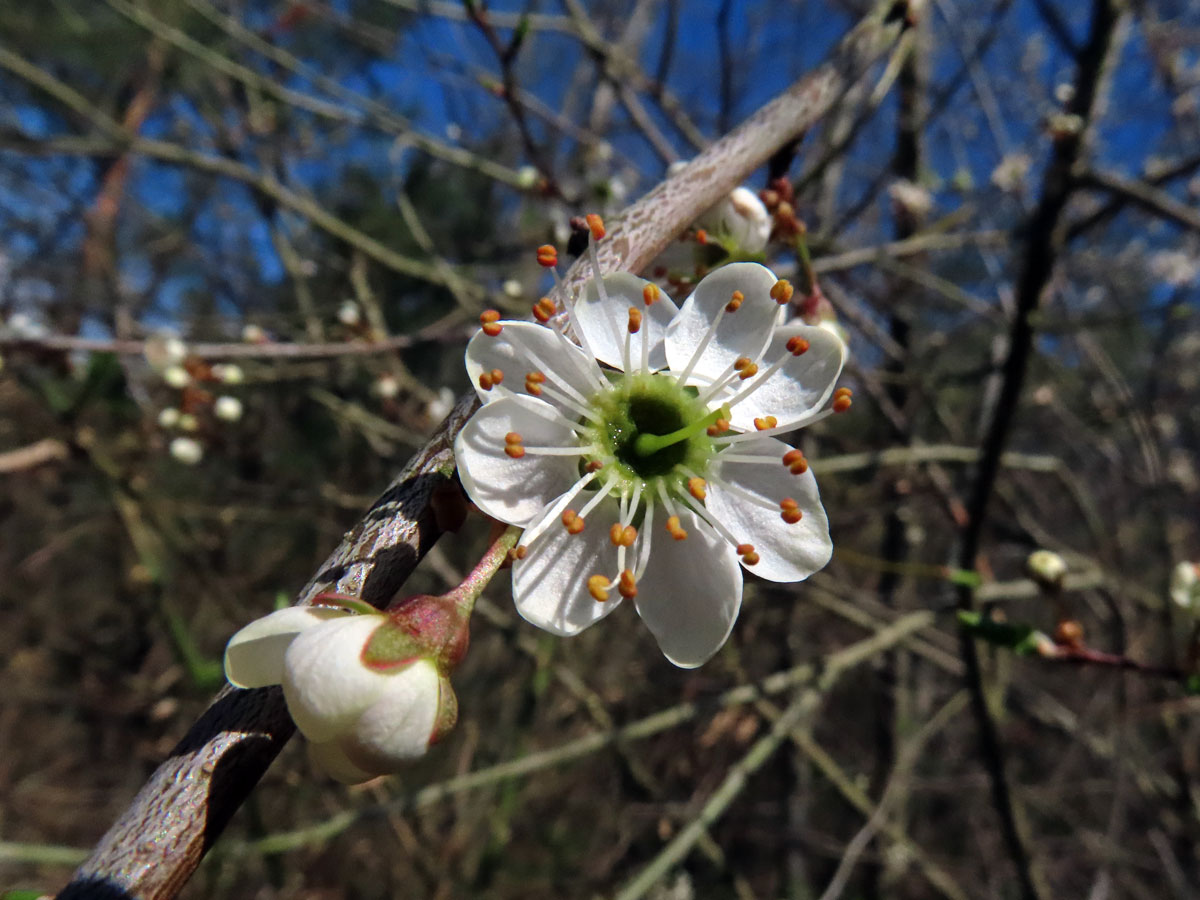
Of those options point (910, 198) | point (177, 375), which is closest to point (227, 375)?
point (177, 375)

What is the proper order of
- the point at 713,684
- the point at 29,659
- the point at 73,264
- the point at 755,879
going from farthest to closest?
the point at 73,264, the point at 29,659, the point at 755,879, the point at 713,684

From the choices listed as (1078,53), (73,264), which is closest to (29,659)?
(73,264)

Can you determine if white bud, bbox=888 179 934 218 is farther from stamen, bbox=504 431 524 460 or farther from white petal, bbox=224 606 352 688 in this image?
white petal, bbox=224 606 352 688

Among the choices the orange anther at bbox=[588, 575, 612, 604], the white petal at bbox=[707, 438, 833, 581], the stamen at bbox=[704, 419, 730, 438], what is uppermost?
the orange anther at bbox=[588, 575, 612, 604]

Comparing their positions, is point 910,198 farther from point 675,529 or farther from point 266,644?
point 266,644

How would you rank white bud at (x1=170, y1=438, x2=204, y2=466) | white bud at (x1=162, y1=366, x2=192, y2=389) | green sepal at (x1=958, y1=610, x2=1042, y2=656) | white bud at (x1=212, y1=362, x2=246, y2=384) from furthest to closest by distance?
white bud at (x1=170, y1=438, x2=204, y2=466)
white bud at (x1=212, y1=362, x2=246, y2=384)
white bud at (x1=162, y1=366, x2=192, y2=389)
green sepal at (x1=958, y1=610, x2=1042, y2=656)

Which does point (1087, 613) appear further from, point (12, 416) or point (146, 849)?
point (12, 416)

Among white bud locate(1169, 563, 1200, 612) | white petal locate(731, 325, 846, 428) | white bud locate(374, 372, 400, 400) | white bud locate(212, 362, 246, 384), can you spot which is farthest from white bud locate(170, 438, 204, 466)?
white bud locate(1169, 563, 1200, 612)
